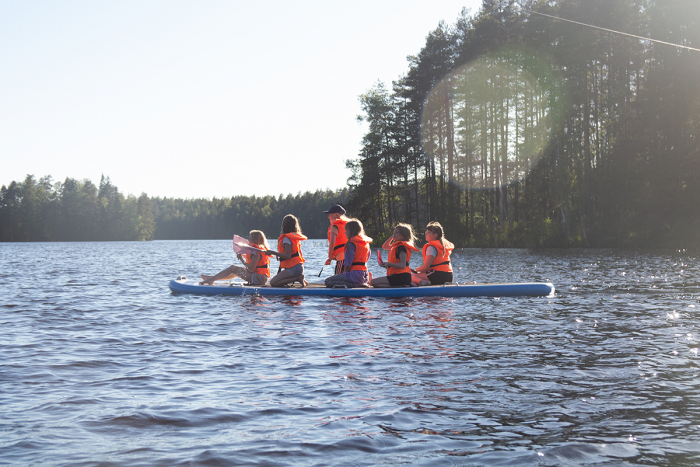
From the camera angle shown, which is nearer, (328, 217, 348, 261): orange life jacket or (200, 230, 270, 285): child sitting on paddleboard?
(328, 217, 348, 261): orange life jacket

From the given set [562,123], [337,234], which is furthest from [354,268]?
[562,123]

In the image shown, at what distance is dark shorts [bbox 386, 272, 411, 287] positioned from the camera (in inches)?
464

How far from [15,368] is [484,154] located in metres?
35.5

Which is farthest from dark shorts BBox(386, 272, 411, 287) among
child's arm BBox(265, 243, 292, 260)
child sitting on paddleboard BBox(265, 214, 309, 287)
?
child's arm BBox(265, 243, 292, 260)

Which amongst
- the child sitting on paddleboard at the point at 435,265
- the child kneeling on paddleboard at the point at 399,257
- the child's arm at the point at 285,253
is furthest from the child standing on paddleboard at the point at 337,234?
the child sitting on paddleboard at the point at 435,265

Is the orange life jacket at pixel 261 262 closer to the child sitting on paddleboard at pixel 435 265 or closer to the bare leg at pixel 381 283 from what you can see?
the bare leg at pixel 381 283

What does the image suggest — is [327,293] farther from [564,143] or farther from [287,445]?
[564,143]

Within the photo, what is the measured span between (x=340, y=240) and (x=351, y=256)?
451 mm

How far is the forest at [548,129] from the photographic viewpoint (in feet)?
97.0

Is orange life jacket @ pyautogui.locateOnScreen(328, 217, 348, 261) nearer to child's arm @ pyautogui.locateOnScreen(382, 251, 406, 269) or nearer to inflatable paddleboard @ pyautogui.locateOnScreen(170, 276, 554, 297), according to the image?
inflatable paddleboard @ pyautogui.locateOnScreen(170, 276, 554, 297)

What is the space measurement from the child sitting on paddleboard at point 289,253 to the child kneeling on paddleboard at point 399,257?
169 centimetres

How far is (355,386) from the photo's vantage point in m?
5.19

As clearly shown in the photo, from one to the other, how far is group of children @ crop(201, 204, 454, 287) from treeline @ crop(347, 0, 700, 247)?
72.8ft

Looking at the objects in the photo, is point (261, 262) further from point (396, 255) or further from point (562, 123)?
point (562, 123)
